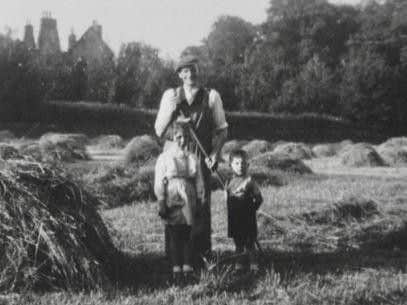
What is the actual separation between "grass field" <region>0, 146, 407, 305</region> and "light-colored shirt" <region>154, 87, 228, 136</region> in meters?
1.09

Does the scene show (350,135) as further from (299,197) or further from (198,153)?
(198,153)

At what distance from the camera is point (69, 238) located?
5379mm

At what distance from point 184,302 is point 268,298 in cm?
74

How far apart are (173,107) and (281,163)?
11.7 metres

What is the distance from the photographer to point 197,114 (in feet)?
20.6

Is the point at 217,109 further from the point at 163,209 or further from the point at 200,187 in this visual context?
the point at 163,209

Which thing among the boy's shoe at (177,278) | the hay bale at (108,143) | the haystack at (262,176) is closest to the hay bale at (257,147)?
the hay bale at (108,143)

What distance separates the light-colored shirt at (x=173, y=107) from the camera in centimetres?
620

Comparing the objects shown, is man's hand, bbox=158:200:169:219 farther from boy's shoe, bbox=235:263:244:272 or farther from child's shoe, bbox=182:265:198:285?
boy's shoe, bbox=235:263:244:272

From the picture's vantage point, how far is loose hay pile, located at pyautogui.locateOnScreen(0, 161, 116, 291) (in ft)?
17.2

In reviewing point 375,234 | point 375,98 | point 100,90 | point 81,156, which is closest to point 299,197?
point 375,234

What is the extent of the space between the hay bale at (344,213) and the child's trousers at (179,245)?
3.71 meters

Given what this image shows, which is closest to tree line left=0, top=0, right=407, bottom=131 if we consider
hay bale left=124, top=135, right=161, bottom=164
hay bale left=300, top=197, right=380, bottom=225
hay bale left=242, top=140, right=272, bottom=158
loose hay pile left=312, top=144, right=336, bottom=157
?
hay bale left=242, top=140, right=272, bottom=158

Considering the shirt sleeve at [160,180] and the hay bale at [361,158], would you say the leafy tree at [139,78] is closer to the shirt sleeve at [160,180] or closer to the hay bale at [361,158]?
the hay bale at [361,158]
